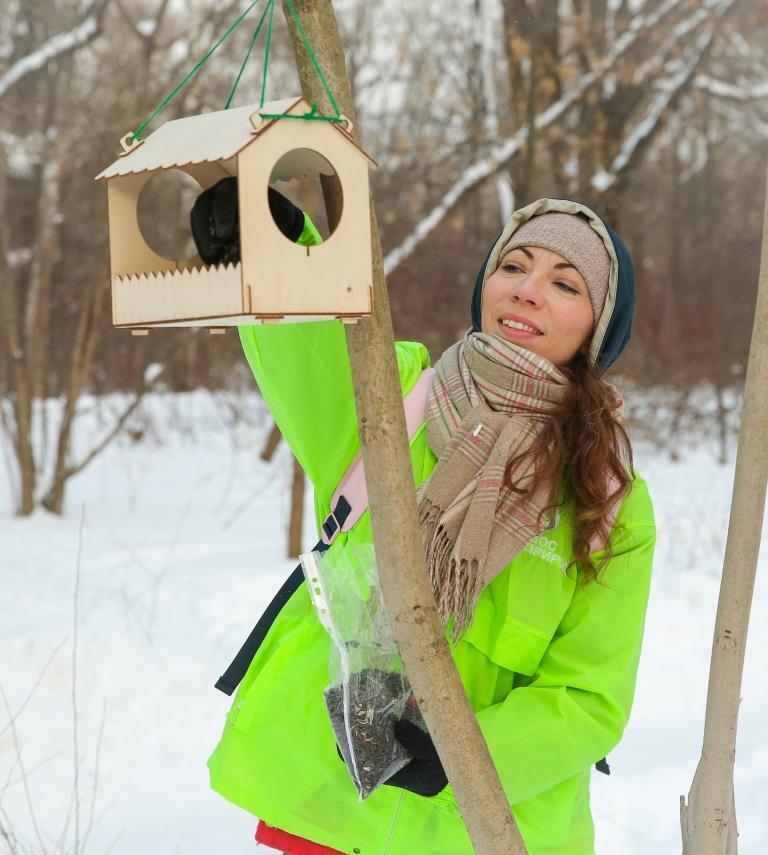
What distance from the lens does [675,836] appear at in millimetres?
3064

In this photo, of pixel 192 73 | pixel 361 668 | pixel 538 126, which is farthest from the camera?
pixel 538 126

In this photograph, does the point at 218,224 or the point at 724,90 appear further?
the point at 724,90

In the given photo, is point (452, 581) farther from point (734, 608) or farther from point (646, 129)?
point (646, 129)

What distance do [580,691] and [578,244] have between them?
777 millimetres

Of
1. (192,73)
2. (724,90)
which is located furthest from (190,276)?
(724,90)

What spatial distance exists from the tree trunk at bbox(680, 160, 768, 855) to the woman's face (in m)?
0.32

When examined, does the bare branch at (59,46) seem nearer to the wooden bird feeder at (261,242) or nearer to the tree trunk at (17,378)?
the tree trunk at (17,378)

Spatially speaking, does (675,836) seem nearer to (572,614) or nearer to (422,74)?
(572,614)

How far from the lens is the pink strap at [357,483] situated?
1626mm

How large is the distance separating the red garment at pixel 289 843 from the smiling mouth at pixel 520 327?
37.8 inches

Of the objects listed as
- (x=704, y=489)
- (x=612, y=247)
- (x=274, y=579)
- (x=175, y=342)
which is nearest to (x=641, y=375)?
(x=704, y=489)

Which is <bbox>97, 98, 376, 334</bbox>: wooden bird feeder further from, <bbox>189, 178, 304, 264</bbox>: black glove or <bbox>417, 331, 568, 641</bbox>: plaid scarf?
<bbox>417, 331, 568, 641</bbox>: plaid scarf

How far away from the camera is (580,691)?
1559 mm

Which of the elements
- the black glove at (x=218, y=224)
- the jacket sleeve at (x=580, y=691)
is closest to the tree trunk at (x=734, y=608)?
the jacket sleeve at (x=580, y=691)
